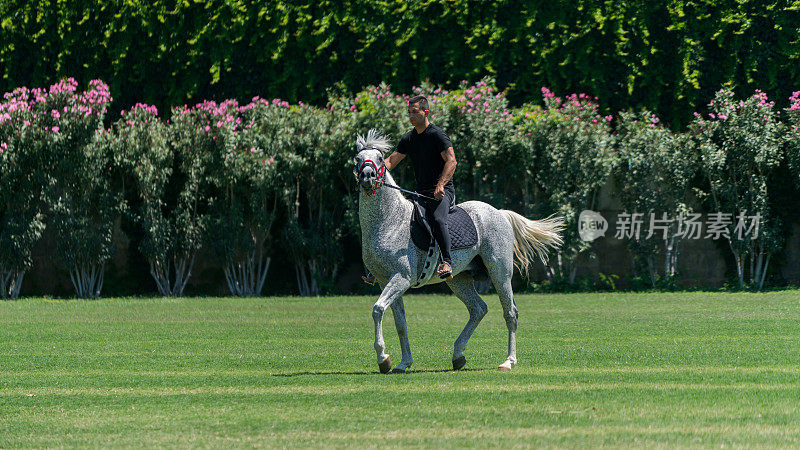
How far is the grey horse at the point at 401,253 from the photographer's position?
32.0ft

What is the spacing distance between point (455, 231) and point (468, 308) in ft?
3.01

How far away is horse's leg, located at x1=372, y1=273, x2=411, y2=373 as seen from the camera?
9.63 m

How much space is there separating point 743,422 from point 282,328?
8.71m

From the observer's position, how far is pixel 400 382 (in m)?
9.13

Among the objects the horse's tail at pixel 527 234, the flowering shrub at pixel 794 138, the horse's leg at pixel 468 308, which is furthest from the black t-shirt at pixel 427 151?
the flowering shrub at pixel 794 138

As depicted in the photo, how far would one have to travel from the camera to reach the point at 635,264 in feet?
72.7

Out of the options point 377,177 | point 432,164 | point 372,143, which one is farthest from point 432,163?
point 377,177

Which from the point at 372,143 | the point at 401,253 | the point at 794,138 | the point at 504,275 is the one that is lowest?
the point at 504,275

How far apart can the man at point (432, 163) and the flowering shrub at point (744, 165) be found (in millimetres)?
12764

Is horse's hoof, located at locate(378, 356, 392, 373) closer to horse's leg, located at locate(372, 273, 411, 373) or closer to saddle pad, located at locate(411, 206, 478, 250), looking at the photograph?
horse's leg, located at locate(372, 273, 411, 373)

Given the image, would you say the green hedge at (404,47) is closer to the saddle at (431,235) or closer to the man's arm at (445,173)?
the saddle at (431,235)

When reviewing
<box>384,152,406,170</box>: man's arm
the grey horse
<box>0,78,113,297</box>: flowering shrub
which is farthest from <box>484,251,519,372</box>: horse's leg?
<box>0,78,113,297</box>: flowering shrub

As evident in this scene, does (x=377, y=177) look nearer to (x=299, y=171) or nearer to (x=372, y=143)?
(x=372, y=143)

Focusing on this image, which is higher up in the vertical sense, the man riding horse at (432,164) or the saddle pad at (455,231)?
the man riding horse at (432,164)
